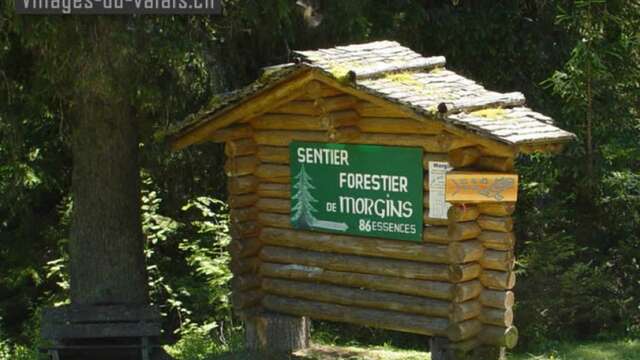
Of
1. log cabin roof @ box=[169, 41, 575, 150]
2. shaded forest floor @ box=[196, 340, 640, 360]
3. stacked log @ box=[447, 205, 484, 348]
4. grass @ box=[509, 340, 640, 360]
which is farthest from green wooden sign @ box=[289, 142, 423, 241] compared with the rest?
grass @ box=[509, 340, 640, 360]

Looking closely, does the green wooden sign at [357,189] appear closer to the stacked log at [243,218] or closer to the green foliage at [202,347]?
the stacked log at [243,218]

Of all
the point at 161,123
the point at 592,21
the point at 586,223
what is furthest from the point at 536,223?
the point at 161,123

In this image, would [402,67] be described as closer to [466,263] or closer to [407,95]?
[407,95]

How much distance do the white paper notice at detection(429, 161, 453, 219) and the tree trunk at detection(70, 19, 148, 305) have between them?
3.38 meters

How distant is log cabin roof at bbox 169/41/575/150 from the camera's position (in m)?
9.48

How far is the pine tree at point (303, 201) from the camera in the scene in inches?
430

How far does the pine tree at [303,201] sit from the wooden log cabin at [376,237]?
0.30 feet

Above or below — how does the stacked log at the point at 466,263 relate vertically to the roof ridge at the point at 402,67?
below

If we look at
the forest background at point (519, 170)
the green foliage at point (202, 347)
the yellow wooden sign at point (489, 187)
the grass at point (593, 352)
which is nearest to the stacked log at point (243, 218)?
the green foliage at point (202, 347)

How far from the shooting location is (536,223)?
14.9 m

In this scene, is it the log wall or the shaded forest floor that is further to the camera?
the shaded forest floor

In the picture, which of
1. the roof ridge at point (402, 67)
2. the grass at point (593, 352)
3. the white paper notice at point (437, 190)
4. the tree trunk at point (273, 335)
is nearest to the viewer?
the white paper notice at point (437, 190)

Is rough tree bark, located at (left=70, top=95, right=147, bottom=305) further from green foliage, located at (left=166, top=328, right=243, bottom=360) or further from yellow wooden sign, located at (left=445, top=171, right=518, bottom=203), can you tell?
yellow wooden sign, located at (left=445, top=171, right=518, bottom=203)

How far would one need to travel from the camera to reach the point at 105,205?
11.8 metres
